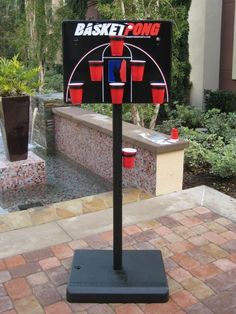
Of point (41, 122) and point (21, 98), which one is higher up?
point (21, 98)

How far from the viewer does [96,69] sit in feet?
8.23

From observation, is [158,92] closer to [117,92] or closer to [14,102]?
[117,92]

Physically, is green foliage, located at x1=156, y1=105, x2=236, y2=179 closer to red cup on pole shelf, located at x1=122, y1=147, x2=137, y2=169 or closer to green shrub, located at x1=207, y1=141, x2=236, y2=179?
green shrub, located at x1=207, y1=141, x2=236, y2=179

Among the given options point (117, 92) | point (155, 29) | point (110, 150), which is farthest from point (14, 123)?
point (155, 29)

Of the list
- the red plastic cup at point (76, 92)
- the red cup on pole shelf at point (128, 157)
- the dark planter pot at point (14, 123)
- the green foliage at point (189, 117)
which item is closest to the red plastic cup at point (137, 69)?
the red plastic cup at point (76, 92)

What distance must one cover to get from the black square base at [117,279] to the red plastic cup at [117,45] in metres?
1.42

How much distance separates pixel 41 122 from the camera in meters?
7.08

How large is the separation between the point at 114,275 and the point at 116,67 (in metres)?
1.35

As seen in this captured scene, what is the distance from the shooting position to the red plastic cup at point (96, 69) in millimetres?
2496

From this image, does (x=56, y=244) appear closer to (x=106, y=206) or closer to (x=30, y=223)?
(x=30, y=223)

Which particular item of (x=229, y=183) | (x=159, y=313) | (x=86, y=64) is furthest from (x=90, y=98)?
(x=229, y=183)

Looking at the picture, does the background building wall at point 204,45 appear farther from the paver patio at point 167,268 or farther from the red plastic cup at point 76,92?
the red plastic cup at point 76,92

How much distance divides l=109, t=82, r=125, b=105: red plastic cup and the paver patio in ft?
4.14

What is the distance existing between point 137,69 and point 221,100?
7.28 metres
